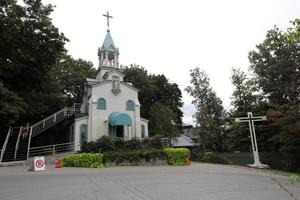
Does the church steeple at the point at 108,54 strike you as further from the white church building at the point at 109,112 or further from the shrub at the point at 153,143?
the shrub at the point at 153,143

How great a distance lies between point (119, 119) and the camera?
1079 inches

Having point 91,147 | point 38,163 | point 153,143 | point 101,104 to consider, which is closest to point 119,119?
point 101,104

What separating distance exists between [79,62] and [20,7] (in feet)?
59.8

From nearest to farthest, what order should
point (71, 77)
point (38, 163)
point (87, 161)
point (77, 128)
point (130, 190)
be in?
point (130, 190) → point (38, 163) → point (87, 161) → point (77, 128) → point (71, 77)

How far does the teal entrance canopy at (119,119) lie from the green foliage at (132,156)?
21.6 feet

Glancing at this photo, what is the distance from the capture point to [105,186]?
1075 cm

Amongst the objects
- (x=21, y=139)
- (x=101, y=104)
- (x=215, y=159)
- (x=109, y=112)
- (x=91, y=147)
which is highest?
(x=101, y=104)

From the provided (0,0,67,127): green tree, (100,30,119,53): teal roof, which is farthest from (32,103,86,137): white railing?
(100,30,119,53): teal roof

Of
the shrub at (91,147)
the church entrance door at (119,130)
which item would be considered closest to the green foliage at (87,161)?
the shrub at (91,147)

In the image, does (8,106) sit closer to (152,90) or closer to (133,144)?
(133,144)

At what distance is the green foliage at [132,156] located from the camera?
2000cm

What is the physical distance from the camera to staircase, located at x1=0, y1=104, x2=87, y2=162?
22125 mm

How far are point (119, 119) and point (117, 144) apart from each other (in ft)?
16.7

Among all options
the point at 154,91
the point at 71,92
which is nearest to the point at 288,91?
the point at 154,91
